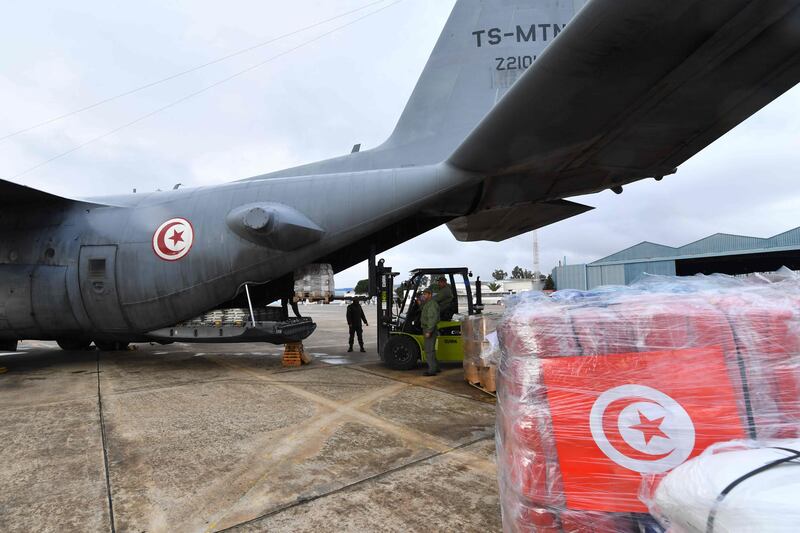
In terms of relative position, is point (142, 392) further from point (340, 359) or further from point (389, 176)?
point (389, 176)

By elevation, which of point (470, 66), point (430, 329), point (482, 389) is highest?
point (470, 66)

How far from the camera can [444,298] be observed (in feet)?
27.8

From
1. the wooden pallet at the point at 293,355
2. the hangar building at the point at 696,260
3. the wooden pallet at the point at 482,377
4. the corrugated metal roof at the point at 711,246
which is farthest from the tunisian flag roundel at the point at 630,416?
the corrugated metal roof at the point at 711,246

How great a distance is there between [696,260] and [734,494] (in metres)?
31.4

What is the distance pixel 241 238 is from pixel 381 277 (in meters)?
2.92

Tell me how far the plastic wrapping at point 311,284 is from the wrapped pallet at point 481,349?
2.98 meters

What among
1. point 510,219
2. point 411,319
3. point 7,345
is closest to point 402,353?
point 411,319

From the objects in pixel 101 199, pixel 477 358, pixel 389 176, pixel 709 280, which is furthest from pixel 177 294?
pixel 709 280

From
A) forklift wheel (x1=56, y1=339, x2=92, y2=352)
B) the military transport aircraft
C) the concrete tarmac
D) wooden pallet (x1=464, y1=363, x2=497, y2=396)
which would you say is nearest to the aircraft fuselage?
the military transport aircraft

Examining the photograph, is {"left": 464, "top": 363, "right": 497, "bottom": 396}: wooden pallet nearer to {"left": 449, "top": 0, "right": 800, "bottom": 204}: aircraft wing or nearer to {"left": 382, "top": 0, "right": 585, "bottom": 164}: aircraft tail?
{"left": 449, "top": 0, "right": 800, "bottom": 204}: aircraft wing

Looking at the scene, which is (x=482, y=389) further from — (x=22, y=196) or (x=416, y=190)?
(x=22, y=196)

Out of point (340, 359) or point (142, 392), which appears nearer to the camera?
point (142, 392)

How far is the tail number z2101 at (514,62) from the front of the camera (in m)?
7.71

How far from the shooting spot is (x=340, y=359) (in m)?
10.3
